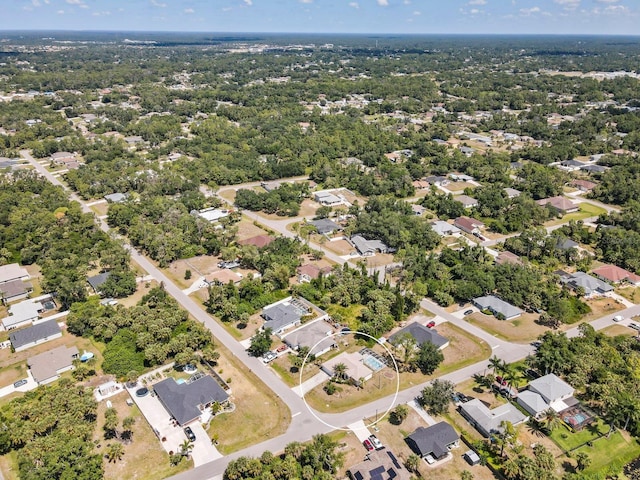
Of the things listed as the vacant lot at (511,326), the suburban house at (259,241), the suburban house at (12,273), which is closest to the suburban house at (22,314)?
the suburban house at (12,273)

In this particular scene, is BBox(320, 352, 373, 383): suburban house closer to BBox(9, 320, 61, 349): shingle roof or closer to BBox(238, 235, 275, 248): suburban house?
BBox(238, 235, 275, 248): suburban house

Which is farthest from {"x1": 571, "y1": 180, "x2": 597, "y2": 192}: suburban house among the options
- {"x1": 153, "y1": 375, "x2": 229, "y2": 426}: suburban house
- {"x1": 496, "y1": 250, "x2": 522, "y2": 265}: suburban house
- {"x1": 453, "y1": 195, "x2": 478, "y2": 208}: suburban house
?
{"x1": 153, "y1": 375, "x2": 229, "y2": 426}: suburban house

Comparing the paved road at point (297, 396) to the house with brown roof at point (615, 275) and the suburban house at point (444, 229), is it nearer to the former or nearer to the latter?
the house with brown roof at point (615, 275)

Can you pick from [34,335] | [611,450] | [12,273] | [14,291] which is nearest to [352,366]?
[611,450]

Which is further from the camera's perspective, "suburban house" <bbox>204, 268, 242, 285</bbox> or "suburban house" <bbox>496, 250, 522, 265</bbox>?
"suburban house" <bbox>496, 250, 522, 265</bbox>

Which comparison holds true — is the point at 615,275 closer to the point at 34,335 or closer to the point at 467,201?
the point at 467,201

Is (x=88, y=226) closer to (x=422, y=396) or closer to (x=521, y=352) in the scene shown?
(x=422, y=396)

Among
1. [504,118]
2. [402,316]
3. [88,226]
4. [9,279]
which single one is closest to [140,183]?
[88,226]
